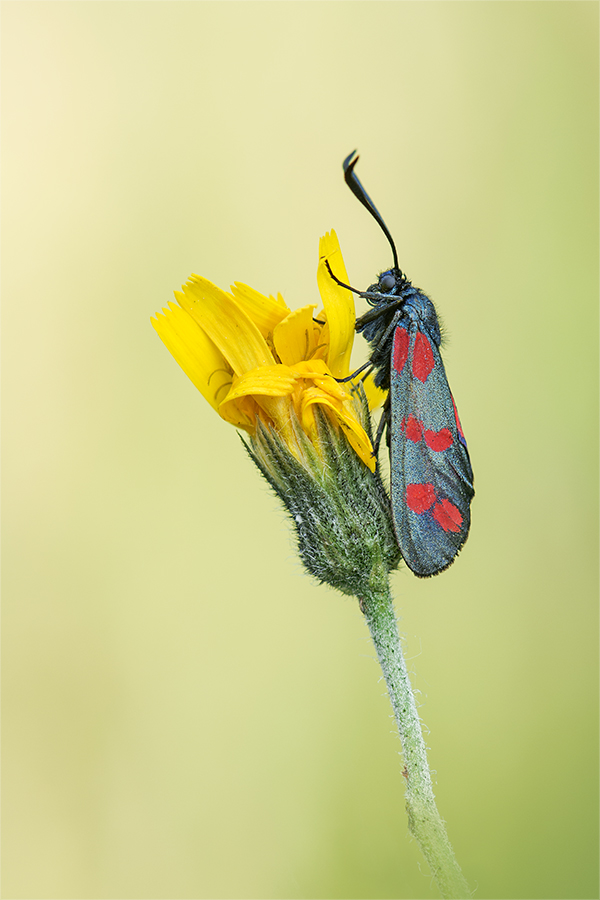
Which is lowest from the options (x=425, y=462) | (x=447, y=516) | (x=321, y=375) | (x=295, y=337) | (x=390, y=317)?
(x=447, y=516)

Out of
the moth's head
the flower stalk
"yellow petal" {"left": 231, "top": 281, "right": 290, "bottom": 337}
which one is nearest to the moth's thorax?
the moth's head

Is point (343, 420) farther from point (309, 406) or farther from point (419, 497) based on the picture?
point (419, 497)

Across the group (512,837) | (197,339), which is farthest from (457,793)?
(197,339)

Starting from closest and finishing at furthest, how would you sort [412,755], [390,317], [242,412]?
1. [412,755]
2. [242,412]
3. [390,317]

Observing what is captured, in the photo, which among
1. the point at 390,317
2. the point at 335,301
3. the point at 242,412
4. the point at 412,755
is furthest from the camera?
the point at 390,317

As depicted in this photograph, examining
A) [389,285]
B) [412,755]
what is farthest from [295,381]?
[412,755]

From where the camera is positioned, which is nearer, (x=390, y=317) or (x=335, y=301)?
(x=335, y=301)

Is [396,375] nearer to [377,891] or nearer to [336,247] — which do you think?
[336,247]

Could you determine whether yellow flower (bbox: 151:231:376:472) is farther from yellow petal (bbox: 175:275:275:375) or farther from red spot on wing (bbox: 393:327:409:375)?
red spot on wing (bbox: 393:327:409:375)
